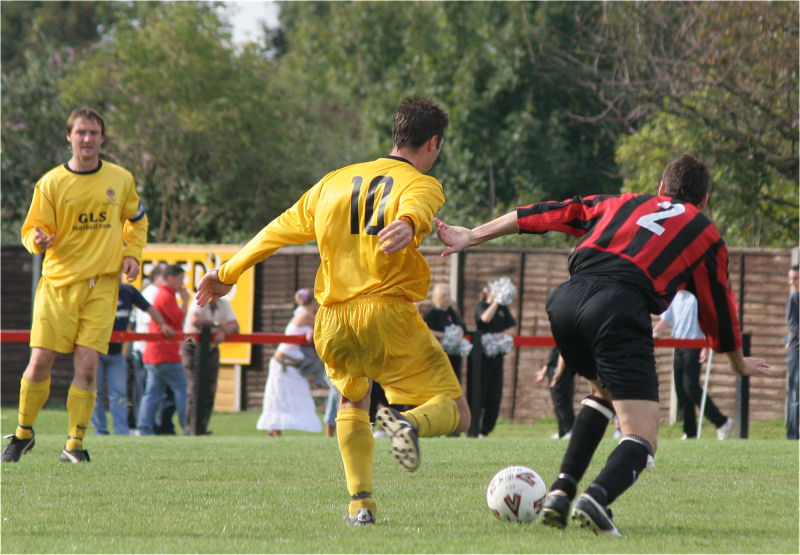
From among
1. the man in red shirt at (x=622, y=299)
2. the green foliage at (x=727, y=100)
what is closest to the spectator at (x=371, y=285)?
the man in red shirt at (x=622, y=299)

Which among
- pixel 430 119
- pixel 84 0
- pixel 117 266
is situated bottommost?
pixel 117 266

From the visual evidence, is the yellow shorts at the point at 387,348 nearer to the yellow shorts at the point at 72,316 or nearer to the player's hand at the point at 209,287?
the player's hand at the point at 209,287

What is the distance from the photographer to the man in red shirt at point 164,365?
14172 millimetres

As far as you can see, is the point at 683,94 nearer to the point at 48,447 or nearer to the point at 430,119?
the point at 48,447

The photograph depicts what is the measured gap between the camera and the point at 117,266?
26.0 ft

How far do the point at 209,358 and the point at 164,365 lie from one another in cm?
124

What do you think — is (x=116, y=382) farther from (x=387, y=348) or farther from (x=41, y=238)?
(x=387, y=348)

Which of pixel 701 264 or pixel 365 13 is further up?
pixel 365 13

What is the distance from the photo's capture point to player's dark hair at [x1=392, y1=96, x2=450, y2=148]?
536 centimetres

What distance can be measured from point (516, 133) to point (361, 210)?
20898mm

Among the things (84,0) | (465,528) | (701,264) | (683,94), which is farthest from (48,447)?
(84,0)

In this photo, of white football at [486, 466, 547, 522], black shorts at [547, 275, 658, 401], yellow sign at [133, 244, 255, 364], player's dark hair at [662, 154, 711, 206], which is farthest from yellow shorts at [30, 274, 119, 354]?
yellow sign at [133, 244, 255, 364]

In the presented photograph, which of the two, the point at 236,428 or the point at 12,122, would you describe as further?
the point at 12,122

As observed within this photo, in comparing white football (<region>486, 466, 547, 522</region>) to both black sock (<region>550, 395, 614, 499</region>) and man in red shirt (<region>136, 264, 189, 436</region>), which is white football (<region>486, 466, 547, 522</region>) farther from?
man in red shirt (<region>136, 264, 189, 436</region>)
